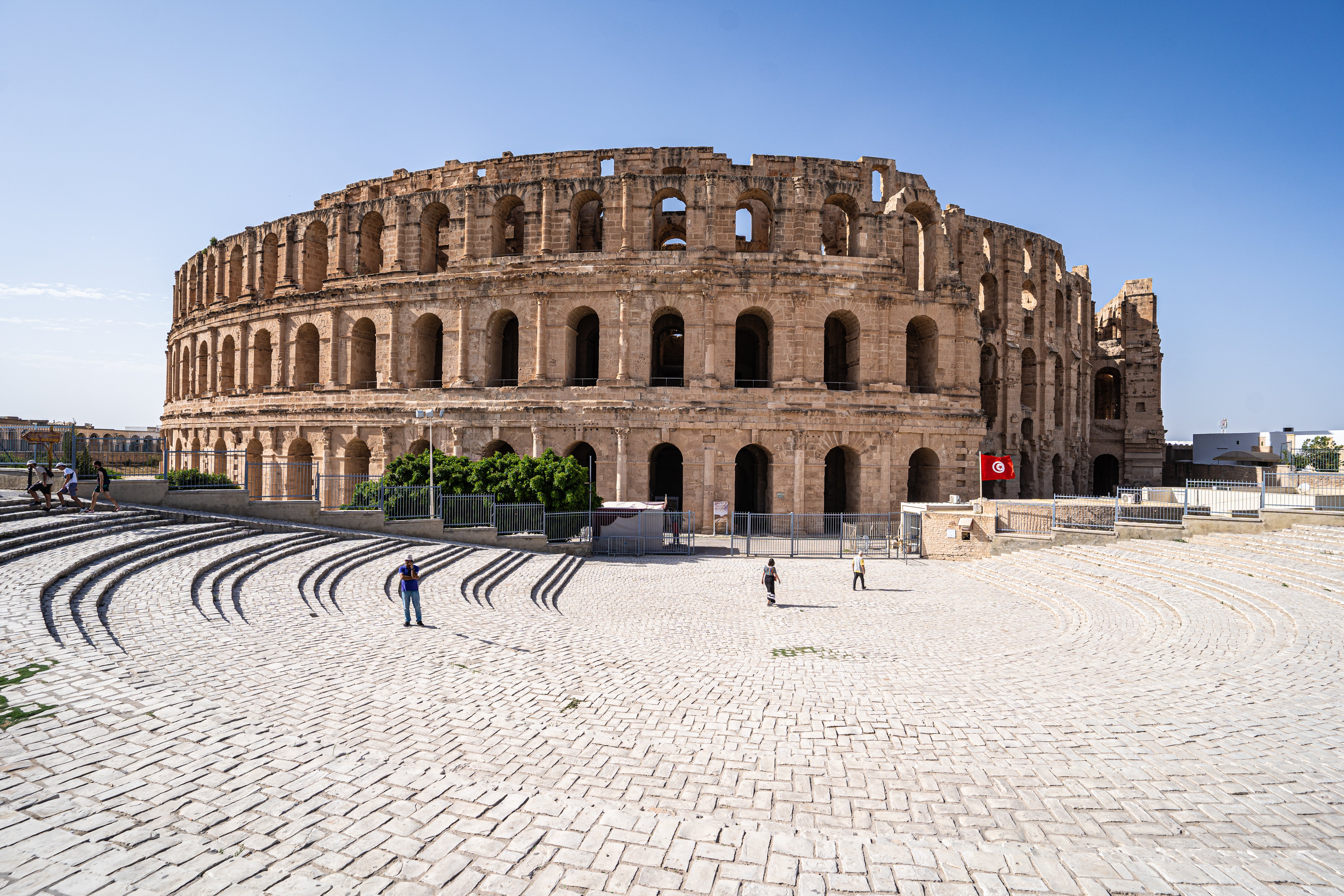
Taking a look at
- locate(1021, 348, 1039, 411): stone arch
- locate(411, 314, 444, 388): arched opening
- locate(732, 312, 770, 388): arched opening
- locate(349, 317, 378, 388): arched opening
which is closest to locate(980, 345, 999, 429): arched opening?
locate(1021, 348, 1039, 411): stone arch

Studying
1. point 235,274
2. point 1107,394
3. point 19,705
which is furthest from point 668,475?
point 1107,394

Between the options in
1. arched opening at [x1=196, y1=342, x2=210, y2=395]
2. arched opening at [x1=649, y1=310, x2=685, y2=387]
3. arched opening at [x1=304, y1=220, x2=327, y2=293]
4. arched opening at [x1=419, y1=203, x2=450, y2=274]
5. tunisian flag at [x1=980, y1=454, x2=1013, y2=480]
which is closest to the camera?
tunisian flag at [x1=980, y1=454, x2=1013, y2=480]

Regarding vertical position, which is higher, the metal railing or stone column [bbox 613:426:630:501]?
stone column [bbox 613:426:630:501]

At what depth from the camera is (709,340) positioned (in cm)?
2697

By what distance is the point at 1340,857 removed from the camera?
4305mm

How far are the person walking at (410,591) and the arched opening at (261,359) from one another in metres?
29.9

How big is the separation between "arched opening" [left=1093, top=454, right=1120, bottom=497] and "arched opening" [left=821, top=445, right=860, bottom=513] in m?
23.9

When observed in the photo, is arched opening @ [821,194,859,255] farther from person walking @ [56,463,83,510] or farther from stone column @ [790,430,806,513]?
person walking @ [56,463,83,510]

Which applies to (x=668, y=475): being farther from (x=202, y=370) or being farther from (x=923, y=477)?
(x=202, y=370)

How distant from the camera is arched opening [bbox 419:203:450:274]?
2966 centimetres

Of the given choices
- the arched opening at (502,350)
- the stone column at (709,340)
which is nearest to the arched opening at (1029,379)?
the stone column at (709,340)

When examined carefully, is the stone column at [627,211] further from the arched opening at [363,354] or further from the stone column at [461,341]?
the arched opening at [363,354]

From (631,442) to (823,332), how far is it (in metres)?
10.4

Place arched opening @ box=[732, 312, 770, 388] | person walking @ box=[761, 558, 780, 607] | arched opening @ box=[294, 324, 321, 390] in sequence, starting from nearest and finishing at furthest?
person walking @ box=[761, 558, 780, 607], arched opening @ box=[732, 312, 770, 388], arched opening @ box=[294, 324, 321, 390]
